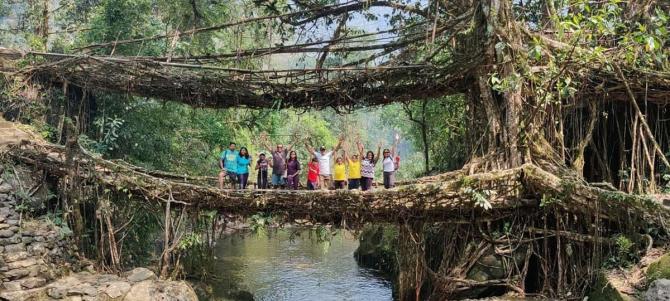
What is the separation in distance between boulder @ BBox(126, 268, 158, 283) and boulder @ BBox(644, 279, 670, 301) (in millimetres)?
6396

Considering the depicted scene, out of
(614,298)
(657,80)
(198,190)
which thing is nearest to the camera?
(614,298)

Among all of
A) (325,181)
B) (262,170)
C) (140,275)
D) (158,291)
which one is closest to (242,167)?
(262,170)

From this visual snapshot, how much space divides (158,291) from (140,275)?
0.60m

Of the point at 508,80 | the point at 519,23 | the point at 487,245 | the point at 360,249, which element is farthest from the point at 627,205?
the point at 360,249

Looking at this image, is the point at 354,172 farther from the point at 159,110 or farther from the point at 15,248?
the point at 159,110

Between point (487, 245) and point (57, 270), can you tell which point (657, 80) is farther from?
point (57, 270)

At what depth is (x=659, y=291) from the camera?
5000 millimetres

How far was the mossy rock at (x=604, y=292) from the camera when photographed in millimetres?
5582

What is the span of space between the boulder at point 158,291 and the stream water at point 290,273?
1991 mm

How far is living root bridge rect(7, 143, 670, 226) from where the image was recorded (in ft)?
20.6

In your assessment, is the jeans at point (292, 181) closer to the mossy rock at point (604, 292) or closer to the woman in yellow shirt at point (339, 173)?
the woman in yellow shirt at point (339, 173)

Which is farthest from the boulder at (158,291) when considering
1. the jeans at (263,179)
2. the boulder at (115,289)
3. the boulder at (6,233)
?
the jeans at (263,179)

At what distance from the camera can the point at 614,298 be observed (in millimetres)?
5645

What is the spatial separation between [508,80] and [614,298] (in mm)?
2577
